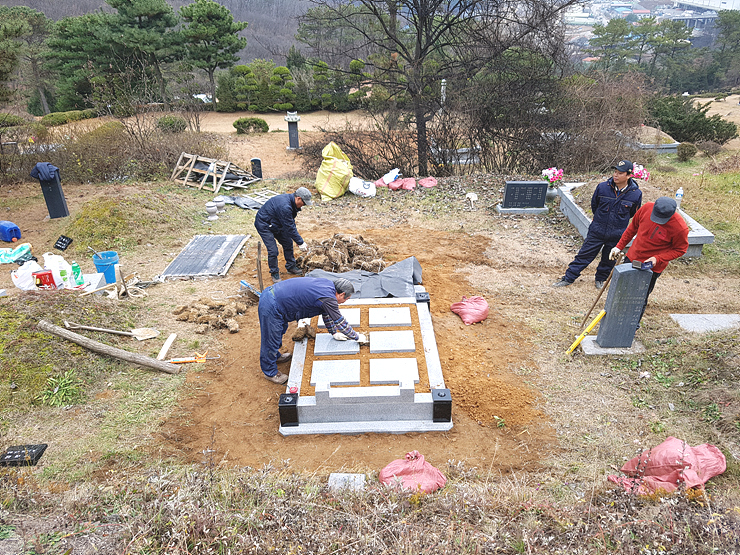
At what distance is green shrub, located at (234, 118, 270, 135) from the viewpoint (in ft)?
74.6

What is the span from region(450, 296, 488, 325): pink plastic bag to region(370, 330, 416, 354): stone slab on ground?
113 cm

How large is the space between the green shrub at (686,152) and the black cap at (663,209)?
51.6 feet

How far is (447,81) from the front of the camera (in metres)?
13.3

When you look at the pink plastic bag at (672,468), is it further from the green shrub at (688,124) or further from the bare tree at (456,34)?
the green shrub at (688,124)

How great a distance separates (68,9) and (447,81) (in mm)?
54298

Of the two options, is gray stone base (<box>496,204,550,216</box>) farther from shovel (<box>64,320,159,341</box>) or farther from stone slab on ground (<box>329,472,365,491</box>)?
stone slab on ground (<box>329,472,365,491</box>)

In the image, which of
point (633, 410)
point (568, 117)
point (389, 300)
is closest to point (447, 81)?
point (568, 117)

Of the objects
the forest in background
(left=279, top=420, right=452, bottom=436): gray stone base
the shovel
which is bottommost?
(left=279, top=420, right=452, bottom=436): gray stone base

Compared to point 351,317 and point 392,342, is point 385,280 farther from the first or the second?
point 392,342

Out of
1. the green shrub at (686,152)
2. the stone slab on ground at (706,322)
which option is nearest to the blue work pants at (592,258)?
the stone slab on ground at (706,322)

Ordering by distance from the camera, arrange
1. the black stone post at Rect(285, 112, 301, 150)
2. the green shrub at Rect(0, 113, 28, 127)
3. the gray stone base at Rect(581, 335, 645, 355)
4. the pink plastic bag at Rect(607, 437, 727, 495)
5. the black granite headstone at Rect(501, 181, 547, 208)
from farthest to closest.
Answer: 1. the black stone post at Rect(285, 112, 301, 150)
2. the green shrub at Rect(0, 113, 28, 127)
3. the black granite headstone at Rect(501, 181, 547, 208)
4. the gray stone base at Rect(581, 335, 645, 355)
5. the pink plastic bag at Rect(607, 437, 727, 495)

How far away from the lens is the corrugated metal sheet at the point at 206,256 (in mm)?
7500

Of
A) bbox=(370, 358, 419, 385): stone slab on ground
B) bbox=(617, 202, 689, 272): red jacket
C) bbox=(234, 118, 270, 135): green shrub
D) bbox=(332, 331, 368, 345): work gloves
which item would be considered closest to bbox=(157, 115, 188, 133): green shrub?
bbox=(234, 118, 270, 135): green shrub

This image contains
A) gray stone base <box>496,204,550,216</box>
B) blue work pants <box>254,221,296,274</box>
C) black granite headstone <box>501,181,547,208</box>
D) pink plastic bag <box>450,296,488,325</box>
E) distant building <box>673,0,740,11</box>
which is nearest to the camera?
pink plastic bag <box>450,296,488,325</box>
